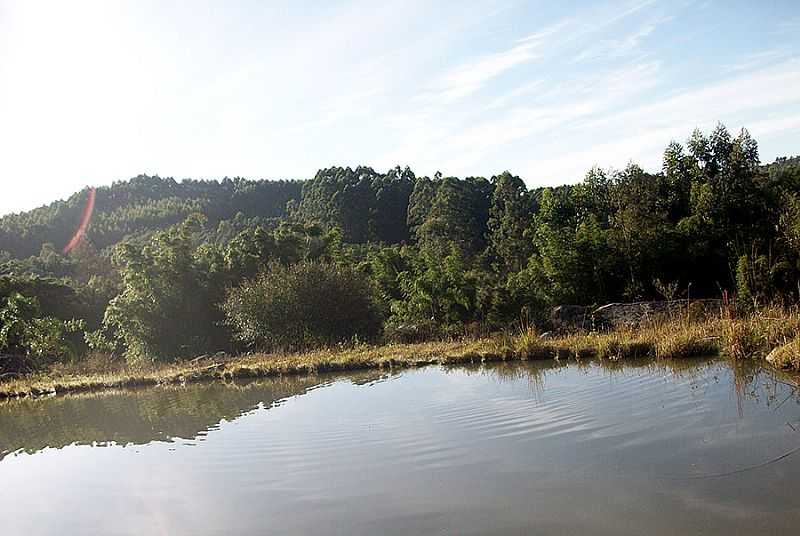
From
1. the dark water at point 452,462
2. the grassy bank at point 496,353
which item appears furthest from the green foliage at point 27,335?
the dark water at point 452,462

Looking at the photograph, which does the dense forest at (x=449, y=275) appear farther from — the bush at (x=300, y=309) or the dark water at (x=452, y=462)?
the dark water at (x=452, y=462)

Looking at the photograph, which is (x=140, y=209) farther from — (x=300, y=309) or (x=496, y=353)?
(x=496, y=353)

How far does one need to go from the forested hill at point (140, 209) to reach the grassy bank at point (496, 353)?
48.2m

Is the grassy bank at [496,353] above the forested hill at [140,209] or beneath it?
beneath

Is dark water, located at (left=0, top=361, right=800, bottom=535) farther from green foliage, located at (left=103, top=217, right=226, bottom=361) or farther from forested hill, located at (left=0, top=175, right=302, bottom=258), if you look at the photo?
forested hill, located at (left=0, top=175, right=302, bottom=258)

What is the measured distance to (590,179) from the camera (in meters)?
26.5

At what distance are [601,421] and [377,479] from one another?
270 cm

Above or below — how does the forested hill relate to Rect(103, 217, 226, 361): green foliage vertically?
above

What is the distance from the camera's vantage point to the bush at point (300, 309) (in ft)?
65.4

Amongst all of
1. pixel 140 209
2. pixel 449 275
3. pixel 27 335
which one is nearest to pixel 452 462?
pixel 449 275

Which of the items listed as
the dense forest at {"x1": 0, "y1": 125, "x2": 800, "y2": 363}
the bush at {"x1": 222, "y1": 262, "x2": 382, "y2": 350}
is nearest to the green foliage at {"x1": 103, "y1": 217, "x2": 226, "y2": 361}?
the dense forest at {"x1": 0, "y1": 125, "x2": 800, "y2": 363}

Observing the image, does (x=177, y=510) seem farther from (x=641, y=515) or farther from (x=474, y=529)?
(x=641, y=515)

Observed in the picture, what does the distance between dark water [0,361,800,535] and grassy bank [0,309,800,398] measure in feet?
2.46

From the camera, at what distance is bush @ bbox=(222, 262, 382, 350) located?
19922 millimetres
